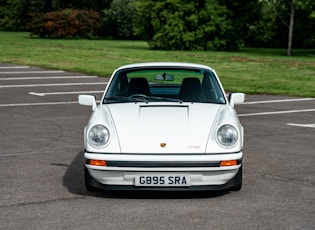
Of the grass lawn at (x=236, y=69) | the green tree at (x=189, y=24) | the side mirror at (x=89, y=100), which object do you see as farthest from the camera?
the green tree at (x=189, y=24)

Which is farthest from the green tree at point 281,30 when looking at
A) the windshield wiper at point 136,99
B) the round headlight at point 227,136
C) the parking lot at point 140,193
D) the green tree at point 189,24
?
the round headlight at point 227,136

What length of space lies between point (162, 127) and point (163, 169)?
53 centimetres

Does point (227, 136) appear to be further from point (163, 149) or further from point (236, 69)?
point (236, 69)

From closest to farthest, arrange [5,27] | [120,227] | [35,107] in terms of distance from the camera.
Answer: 1. [120,227]
2. [35,107]
3. [5,27]

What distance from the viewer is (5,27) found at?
257 ft

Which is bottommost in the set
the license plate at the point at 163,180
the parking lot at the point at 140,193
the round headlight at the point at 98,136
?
the parking lot at the point at 140,193

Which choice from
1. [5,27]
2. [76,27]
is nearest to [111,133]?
[76,27]

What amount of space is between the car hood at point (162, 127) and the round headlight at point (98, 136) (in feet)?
0.39

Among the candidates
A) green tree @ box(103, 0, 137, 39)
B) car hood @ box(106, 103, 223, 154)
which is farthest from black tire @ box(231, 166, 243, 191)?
green tree @ box(103, 0, 137, 39)

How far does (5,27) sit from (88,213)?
75003mm

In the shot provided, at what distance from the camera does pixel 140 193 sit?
685 centimetres

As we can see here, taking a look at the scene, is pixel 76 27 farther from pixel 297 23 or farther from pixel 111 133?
pixel 111 133

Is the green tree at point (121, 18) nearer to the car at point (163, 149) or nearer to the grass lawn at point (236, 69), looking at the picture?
the grass lawn at point (236, 69)

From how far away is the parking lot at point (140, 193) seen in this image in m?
5.80
